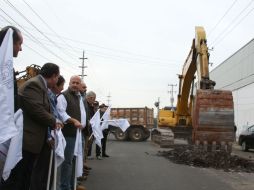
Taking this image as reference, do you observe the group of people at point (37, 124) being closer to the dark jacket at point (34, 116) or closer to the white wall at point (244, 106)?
the dark jacket at point (34, 116)

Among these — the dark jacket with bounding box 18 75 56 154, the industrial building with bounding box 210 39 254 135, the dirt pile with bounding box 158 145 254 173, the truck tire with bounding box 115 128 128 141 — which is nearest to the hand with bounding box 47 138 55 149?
the dark jacket with bounding box 18 75 56 154

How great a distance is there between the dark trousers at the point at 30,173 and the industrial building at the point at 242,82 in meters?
35.9

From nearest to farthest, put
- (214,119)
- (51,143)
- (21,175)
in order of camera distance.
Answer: (21,175) → (51,143) → (214,119)

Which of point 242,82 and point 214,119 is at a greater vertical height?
point 242,82

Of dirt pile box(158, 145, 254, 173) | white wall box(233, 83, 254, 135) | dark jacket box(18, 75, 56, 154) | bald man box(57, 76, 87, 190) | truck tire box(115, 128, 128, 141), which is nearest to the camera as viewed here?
dark jacket box(18, 75, 56, 154)

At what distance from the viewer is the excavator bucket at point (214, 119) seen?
16234 mm

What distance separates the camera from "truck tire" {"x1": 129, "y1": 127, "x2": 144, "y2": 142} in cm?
3309

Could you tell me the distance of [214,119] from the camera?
16.2 meters

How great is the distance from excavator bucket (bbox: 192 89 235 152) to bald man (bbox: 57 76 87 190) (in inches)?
350

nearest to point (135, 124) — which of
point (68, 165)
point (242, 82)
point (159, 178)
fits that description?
point (242, 82)

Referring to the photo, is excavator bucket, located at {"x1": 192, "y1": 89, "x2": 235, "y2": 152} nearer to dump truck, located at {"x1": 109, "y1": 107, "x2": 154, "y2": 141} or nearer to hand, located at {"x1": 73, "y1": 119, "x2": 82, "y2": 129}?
hand, located at {"x1": 73, "y1": 119, "x2": 82, "y2": 129}

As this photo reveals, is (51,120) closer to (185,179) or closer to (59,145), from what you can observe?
(59,145)

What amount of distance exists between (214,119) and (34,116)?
11154 mm

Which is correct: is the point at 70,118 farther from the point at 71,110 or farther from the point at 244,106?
the point at 244,106
